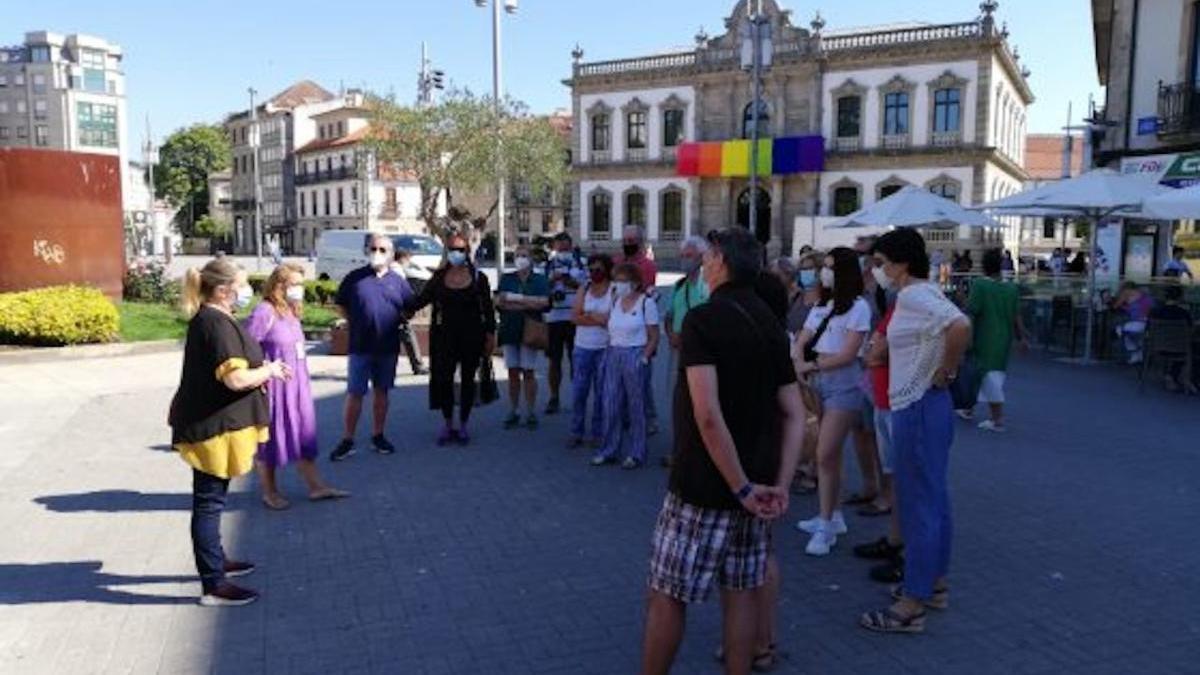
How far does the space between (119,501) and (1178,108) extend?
67.1 ft

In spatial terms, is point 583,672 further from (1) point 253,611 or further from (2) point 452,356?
(2) point 452,356

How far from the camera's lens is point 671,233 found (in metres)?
51.2

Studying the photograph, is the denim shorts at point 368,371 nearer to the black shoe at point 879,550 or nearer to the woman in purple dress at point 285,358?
the woman in purple dress at point 285,358

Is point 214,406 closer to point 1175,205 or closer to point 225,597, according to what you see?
point 225,597

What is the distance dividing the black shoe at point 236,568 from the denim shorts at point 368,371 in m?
2.32

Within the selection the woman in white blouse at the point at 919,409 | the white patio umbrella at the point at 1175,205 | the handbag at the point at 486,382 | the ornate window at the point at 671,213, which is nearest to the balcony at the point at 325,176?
the ornate window at the point at 671,213

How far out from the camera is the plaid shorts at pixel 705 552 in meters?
3.10

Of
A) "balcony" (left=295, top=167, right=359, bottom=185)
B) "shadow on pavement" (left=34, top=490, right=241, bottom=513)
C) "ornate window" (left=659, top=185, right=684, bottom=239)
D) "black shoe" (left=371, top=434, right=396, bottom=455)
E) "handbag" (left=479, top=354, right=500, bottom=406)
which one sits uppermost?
"balcony" (left=295, top=167, right=359, bottom=185)

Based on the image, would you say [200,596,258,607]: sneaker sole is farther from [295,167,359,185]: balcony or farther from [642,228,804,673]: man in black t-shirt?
[295,167,359,185]: balcony

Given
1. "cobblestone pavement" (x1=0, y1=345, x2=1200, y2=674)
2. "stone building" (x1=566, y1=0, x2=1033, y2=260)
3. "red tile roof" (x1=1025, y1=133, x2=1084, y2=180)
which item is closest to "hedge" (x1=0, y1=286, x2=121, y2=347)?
"cobblestone pavement" (x1=0, y1=345, x2=1200, y2=674)

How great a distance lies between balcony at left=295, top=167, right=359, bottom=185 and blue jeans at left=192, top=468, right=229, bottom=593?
241ft

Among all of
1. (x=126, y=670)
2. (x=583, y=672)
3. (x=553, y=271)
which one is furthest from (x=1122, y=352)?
(x=126, y=670)

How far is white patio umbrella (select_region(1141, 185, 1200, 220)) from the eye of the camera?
11.6 metres

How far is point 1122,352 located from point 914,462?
1101 cm
